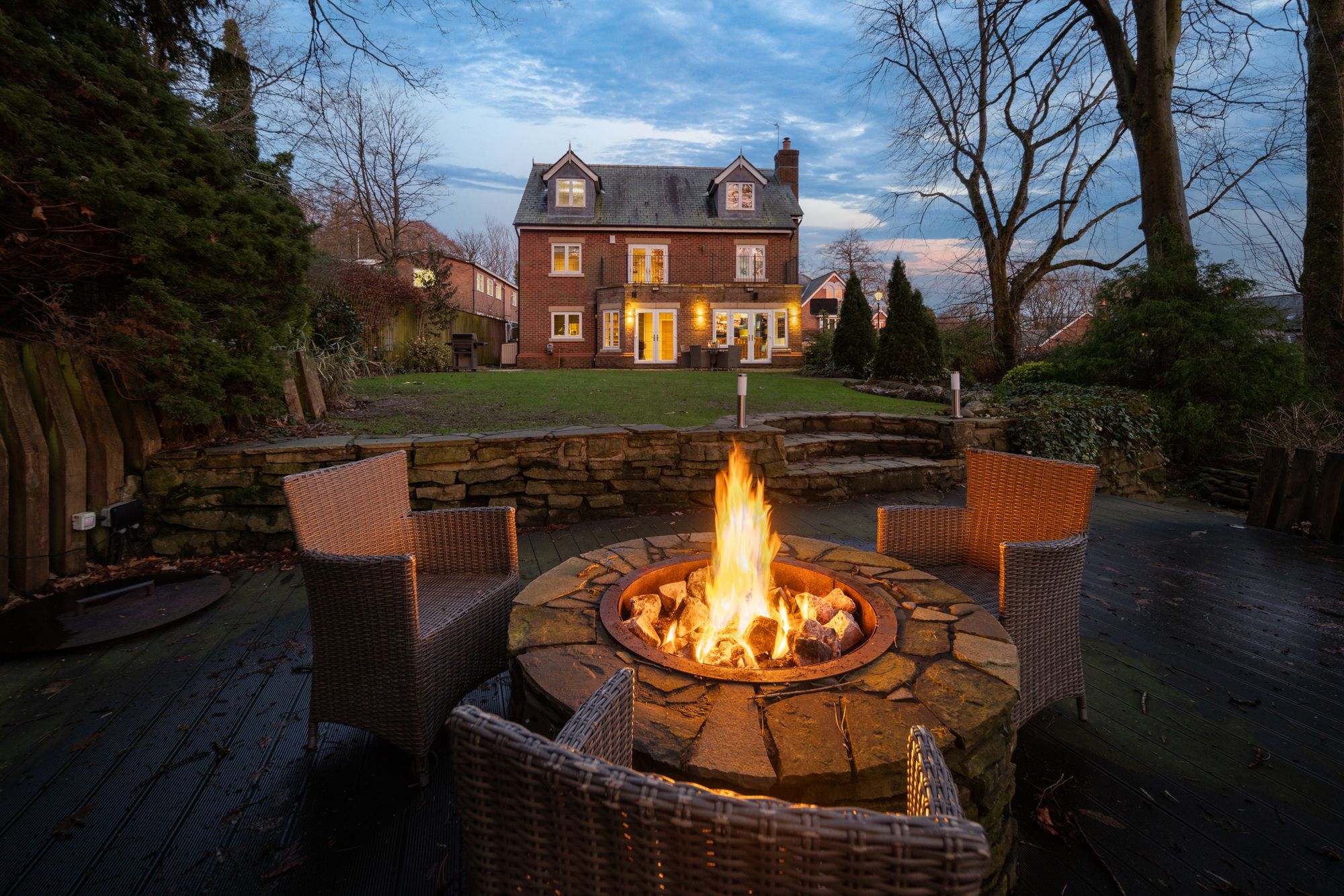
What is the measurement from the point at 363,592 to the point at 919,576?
6.64 ft

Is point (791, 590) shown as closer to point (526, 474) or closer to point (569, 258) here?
point (526, 474)

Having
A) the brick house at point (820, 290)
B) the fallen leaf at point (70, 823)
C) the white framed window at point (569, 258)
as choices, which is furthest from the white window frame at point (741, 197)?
the fallen leaf at point (70, 823)

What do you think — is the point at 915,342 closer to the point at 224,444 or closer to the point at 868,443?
the point at 868,443

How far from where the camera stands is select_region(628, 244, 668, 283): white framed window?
22.3 metres

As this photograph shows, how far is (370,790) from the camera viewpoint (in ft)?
6.68

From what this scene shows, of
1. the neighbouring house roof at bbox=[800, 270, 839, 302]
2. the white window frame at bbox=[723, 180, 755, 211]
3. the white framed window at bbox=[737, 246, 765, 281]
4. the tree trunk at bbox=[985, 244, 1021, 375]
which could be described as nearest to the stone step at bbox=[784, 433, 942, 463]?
the tree trunk at bbox=[985, 244, 1021, 375]

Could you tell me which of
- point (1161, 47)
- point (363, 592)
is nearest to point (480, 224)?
point (1161, 47)

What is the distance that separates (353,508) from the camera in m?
2.52

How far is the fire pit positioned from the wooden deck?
0.49m

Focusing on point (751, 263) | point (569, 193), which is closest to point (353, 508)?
point (569, 193)

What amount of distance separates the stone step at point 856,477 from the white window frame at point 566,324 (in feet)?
55.7

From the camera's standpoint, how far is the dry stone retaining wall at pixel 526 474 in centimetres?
413

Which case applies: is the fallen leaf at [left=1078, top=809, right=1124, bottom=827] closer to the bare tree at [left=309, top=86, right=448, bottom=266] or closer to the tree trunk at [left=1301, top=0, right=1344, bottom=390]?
the tree trunk at [left=1301, top=0, right=1344, bottom=390]

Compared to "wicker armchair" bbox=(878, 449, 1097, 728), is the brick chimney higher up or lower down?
higher up
